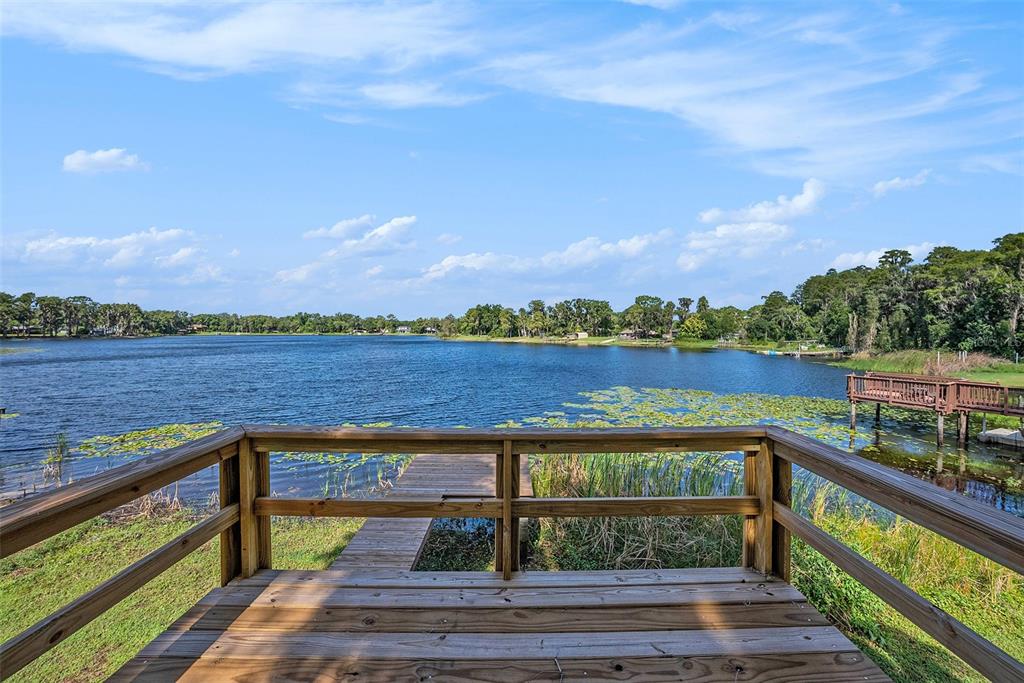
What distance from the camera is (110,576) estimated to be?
14.8 feet

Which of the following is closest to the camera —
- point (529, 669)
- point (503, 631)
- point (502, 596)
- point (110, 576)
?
point (529, 669)

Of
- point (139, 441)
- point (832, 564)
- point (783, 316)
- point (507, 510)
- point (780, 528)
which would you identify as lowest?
point (139, 441)

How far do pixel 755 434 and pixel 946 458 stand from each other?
1558 centimetres

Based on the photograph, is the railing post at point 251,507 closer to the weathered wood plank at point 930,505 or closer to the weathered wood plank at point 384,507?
the weathered wood plank at point 384,507

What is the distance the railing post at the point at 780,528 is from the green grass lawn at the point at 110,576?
155 inches

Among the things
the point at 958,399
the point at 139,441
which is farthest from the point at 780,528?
the point at 958,399

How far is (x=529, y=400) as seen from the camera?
23.5 metres

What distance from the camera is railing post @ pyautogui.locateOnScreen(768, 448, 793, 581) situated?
265 cm

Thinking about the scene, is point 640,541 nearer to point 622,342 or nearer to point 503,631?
point 503,631

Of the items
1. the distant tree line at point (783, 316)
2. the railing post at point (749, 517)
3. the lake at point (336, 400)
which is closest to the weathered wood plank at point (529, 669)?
the railing post at point (749, 517)

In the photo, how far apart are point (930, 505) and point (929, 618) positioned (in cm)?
33

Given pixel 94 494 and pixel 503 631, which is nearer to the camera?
pixel 94 494

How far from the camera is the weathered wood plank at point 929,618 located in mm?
1262

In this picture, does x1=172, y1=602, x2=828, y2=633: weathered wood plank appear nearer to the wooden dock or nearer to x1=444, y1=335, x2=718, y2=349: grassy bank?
the wooden dock
